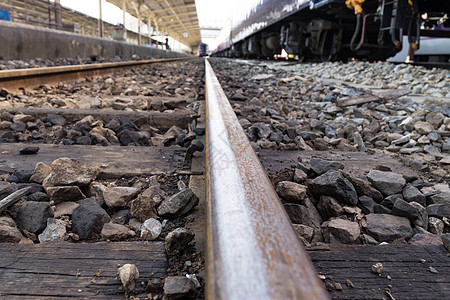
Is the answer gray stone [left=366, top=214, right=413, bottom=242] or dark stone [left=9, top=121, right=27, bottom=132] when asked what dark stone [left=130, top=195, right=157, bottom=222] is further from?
dark stone [left=9, top=121, right=27, bottom=132]

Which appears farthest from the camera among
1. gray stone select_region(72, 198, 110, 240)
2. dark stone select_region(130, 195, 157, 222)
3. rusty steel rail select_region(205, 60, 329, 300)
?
dark stone select_region(130, 195, 157, 222)

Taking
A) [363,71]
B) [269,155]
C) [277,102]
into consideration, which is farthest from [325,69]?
[269,155]

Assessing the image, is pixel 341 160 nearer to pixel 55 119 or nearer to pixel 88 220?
pixel 88 220

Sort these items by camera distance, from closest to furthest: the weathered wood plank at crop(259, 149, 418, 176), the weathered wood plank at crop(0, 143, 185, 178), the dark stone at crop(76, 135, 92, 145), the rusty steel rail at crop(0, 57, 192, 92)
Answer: the weathered wood plank at crop(0, 143, 185, 178), the weathered wood plank at crop(259, 149, 418, 176), the dark stone at crop(76, 135, 92, 145), the rusty steel rail at crop(0, 57, 192, 92)

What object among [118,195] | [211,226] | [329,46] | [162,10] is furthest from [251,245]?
[162,10]

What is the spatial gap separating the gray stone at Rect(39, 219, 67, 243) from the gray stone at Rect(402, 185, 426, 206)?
117cm

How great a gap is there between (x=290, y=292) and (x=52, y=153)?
147cm

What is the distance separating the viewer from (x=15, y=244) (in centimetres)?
84

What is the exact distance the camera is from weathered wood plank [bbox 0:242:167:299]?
0.69 m

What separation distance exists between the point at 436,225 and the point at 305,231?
447 millimetres

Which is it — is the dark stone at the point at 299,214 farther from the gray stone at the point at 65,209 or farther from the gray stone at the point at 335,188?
the gray stone at the point at 65,209

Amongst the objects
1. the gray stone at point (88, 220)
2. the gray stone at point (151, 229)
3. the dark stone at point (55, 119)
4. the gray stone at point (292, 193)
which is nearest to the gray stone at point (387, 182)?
the gray stone at point (292, 193)

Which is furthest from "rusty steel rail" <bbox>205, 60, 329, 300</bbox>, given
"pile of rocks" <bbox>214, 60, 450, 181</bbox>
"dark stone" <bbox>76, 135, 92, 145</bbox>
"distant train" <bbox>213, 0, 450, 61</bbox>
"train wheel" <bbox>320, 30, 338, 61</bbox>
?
"train wheel" <bbox>320, 30, 338, 61</bbox>

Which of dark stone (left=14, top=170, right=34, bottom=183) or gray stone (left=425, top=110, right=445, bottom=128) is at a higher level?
gray stone (left=425, top=110, right=445, bottom=128)
